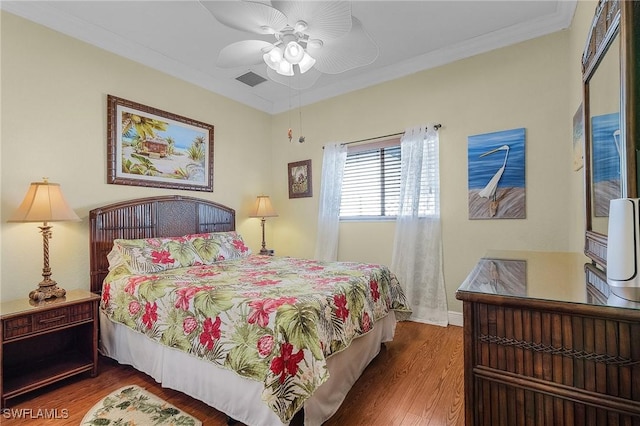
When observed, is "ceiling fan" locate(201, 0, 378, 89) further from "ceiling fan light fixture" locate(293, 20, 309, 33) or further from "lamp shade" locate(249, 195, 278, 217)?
"lamp shade" locate(249, 195, 278, 217)

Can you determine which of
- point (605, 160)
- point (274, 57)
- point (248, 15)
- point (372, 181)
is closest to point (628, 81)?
point (605, 160)

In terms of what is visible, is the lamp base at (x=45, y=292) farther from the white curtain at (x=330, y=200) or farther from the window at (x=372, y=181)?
the window at (x=372, y=181)

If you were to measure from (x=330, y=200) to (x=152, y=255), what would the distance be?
2.15 metres

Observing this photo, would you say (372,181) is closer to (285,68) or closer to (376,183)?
(376,183)

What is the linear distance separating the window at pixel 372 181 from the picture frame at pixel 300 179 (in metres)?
0.56

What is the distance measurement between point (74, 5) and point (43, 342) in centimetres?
268

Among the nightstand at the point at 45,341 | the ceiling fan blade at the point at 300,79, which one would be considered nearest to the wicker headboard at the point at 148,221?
the nightstand at the point at 45,341

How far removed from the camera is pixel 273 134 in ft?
15.1

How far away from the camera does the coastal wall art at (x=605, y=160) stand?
3.60ft

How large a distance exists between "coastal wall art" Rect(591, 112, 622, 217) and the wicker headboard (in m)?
3.41

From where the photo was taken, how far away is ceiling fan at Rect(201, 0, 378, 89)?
1.65 m

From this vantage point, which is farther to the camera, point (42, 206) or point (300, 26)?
point (42, 206)

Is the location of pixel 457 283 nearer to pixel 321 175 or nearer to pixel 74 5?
pixel 321 175

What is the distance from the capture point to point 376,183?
3.71 meters
